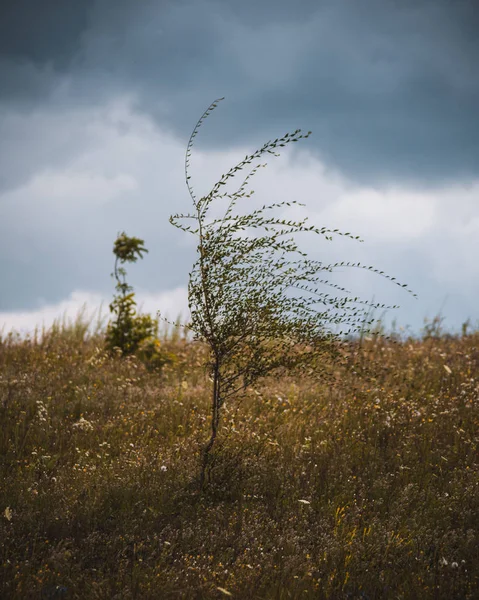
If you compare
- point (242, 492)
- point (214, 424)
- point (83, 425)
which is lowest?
point (242, 492)

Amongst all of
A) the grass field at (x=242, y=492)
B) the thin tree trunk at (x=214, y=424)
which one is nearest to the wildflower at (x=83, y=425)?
the grass field at (x=242, y=492)

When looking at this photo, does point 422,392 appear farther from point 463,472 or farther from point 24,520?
point 24,520

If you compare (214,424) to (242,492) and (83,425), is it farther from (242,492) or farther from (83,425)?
(83,425)

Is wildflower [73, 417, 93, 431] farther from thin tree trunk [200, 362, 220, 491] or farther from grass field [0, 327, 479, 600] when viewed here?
Result: thin tree trunk [200, 362, 220, 491]

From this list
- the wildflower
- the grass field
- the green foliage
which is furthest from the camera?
the green foliage

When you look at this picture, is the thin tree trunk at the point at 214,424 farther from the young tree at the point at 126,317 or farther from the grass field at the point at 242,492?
the young tree at the point at 126,317

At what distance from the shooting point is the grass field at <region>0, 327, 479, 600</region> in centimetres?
430

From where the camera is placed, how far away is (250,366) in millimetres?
6098

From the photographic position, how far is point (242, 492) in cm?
571

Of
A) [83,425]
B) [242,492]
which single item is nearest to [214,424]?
[242,492]

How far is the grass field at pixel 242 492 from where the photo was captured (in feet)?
14.1

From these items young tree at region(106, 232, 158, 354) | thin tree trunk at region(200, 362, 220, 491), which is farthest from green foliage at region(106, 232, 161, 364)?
thin tree trunk at region(200, 362, 220, 491)

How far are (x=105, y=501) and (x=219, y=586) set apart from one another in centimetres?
169

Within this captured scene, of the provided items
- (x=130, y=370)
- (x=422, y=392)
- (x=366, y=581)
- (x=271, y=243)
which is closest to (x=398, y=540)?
(x=366, y=581)
